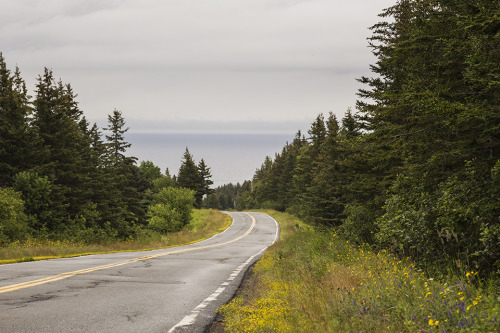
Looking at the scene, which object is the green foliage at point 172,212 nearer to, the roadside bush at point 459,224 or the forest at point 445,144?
the forest at point 445,144

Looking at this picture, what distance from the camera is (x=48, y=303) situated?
5961 millimetres

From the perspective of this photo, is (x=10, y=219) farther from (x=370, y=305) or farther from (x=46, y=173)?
(x=370, y=305)

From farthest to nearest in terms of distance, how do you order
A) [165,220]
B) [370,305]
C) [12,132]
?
1. [165,220]
2. [12,132]
3. [370,305]

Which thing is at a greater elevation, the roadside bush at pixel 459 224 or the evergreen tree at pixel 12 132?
the evergreen tree at pixel 12 132

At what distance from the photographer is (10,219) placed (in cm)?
1895

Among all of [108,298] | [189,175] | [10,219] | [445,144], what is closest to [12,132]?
[10,219]

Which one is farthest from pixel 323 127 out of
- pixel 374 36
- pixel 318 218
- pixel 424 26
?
pixel 424 26

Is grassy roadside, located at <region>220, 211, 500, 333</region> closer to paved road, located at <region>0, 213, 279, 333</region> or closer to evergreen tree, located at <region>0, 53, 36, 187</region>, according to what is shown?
paved road, located at <region>0, 213, 279, 333</region>

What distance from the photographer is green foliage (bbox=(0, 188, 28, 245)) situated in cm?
1851

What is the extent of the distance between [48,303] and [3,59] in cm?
2471

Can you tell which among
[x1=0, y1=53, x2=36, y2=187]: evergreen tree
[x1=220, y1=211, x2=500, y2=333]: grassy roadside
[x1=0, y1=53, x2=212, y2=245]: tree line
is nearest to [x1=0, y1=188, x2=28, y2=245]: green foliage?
[x1=0, y1=53, x2=212, y2=245]: tree line

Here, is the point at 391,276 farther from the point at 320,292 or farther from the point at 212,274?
the point at 212,274

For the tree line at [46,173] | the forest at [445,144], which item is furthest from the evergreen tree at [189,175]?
the forest at [445,144]

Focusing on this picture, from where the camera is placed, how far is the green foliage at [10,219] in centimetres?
1851
